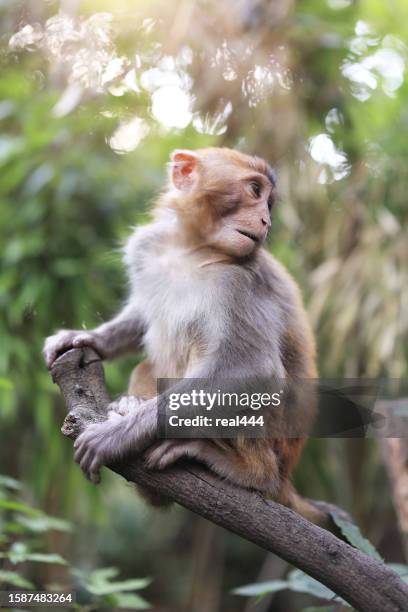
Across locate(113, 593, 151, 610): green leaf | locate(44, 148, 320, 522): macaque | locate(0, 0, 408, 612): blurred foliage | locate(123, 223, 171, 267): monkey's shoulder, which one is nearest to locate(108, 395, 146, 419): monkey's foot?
locate(44, 148, 320, 522): macaque

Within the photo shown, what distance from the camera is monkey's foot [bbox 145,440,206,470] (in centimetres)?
234

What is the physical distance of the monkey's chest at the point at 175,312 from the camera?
2.91 m

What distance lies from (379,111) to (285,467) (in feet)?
13.1

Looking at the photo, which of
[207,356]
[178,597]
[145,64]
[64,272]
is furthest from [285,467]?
[178,597]

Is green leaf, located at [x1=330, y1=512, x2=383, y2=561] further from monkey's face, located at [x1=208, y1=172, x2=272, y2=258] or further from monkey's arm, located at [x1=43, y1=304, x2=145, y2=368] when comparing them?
monkey's arm, located at [x1=43, y1=304, x2=145, y2=368]

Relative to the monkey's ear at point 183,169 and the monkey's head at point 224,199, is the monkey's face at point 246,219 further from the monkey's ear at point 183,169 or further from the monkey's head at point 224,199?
the monkey's ear at point 183,169

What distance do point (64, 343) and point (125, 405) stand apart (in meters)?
0.37

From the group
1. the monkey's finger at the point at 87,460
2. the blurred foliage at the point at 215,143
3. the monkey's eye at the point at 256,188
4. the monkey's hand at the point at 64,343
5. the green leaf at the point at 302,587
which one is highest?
the blurred foliage at the point at 215,143

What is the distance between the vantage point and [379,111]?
597 centimetres

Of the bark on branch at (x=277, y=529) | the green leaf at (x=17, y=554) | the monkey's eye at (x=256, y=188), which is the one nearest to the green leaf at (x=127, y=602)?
the green leaf at (x=17, y=554)

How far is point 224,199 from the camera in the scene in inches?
115

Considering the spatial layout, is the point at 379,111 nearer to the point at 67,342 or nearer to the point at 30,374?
the point at 30,374

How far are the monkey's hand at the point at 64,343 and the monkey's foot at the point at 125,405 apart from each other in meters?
0.28

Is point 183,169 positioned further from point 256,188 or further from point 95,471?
point 95,471
